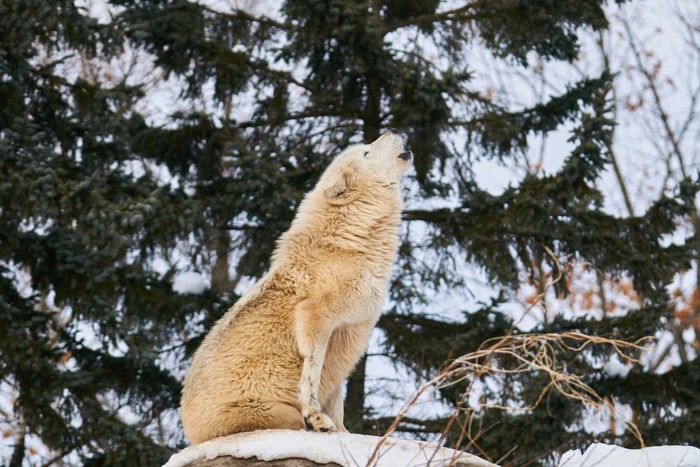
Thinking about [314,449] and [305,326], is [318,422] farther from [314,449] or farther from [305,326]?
[305,326]

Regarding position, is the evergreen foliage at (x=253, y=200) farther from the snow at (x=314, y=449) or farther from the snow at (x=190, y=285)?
the snow at (x=314, y=449)

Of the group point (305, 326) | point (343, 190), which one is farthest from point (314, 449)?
point (343, 190)

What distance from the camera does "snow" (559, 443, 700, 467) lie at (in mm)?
5148

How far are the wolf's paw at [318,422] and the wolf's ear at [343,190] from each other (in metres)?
1.49

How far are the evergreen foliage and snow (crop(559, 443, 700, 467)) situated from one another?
638cm

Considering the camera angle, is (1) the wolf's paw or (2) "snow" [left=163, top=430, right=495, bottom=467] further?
(1) the wolf's paw

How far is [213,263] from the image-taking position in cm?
1659

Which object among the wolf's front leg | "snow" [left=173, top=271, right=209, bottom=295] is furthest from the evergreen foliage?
the wolf's front leg

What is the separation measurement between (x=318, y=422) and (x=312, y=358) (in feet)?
1.19

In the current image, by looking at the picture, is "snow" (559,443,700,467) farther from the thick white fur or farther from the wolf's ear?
the wolf's ear

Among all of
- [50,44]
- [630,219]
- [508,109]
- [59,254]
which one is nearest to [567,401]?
[630,219]

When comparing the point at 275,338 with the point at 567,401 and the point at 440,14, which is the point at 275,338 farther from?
the point at 440,14

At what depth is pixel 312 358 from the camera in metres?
5.84

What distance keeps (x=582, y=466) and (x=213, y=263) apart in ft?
38.9
